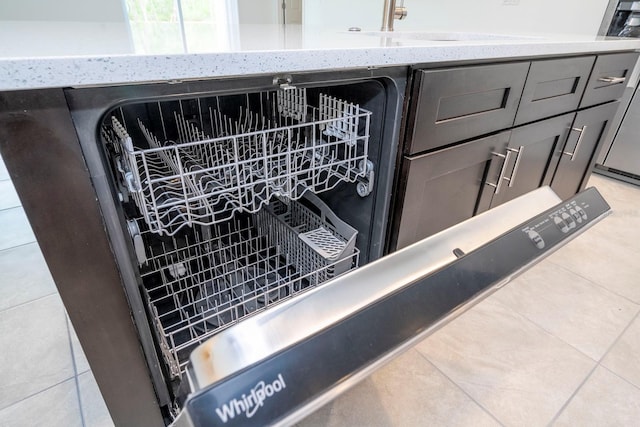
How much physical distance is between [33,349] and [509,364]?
53.1 inches

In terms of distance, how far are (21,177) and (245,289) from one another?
59cm

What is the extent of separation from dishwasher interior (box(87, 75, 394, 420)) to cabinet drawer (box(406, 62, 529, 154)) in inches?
3.1

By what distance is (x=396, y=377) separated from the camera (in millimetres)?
923

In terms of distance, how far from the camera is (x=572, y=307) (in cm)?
118

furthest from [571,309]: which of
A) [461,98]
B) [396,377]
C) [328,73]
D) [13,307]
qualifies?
[13,307]

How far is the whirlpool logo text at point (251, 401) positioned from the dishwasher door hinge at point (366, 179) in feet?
1.52

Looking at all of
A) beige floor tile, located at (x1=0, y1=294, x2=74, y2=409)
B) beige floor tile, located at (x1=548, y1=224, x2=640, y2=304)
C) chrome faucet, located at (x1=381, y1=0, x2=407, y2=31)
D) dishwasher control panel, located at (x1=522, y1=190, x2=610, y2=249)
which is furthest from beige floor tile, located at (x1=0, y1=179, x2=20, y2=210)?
beige floor tile, located at (x1=548, y1=224, x2=640, y2=304)

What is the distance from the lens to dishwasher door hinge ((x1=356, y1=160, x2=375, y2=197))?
73 cm

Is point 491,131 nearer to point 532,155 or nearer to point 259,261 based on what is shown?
point 532,155

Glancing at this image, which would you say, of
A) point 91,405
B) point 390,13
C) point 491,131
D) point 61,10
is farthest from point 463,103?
point 61,10

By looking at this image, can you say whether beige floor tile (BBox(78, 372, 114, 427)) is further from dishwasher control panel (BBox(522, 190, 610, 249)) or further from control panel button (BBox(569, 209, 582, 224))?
control panel button (BBox(569, 209, 582, 224))

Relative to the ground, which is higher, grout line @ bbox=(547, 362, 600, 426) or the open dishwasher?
the open dishwasher

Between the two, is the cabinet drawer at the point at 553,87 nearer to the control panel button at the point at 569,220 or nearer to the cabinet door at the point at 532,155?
the cabinet door at the point at 532,155

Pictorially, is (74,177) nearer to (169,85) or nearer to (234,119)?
(169,85)
